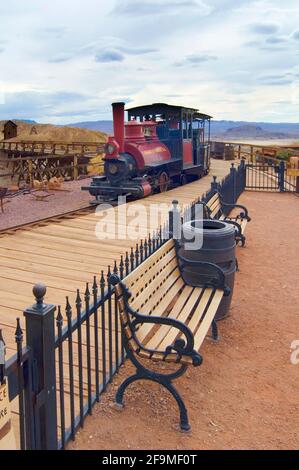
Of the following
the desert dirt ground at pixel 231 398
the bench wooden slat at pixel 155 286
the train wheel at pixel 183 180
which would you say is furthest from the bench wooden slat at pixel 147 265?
the train wheel at pixel 183 180

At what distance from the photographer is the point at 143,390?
12.8 ft

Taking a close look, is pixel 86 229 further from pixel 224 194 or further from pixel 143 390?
pixel 143 390

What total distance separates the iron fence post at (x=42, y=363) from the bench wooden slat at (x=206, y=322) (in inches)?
50.6

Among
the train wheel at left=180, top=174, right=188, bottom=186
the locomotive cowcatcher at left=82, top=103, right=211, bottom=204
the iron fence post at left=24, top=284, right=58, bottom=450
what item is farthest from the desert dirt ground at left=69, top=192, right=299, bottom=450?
the train wheel at left=180, top=174, right=188, bottom=186

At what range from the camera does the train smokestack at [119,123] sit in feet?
41.7

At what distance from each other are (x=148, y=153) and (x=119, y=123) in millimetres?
1547

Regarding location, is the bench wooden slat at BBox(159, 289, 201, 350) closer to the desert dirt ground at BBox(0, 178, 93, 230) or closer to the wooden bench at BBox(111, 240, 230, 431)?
the wooden bench at BBox(111, 240, 230, 431)

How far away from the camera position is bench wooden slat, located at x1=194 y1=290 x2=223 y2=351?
3.78 meters

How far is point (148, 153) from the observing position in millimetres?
14016

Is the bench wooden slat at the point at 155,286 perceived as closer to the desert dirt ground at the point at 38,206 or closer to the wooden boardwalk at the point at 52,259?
the wooden boardwalk at the point at 52,259

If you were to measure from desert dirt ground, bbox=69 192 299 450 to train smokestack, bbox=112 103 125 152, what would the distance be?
7.97 m

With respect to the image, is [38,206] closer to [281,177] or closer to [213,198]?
[213,198]

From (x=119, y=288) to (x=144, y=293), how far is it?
1.56 feet

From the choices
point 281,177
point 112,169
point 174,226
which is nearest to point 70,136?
point 281,177
